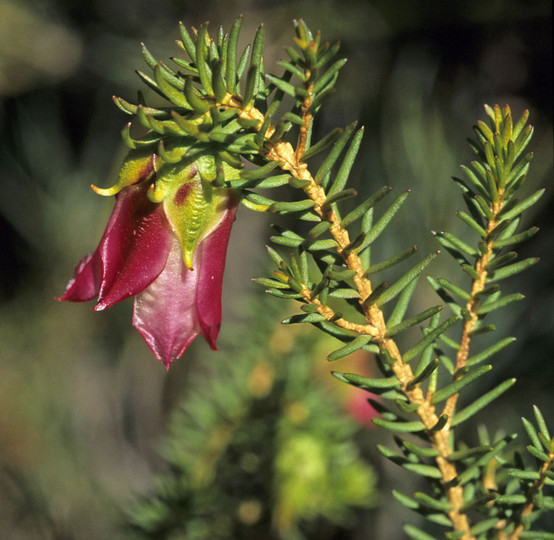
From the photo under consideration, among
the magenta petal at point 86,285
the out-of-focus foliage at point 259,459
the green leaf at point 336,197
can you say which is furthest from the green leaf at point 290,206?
the out-of-focus foliage at point 259,459

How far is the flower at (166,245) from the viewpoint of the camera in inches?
9.9

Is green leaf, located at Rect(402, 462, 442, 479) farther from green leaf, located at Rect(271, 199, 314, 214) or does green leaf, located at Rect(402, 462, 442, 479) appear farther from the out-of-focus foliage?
the out-of-focus foliage

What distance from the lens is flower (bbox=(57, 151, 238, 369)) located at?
252 mm

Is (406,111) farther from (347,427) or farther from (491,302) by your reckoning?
(491,302)

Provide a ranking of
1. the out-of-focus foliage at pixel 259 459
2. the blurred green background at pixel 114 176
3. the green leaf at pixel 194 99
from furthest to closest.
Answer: the blurred green background at pixel 114 176, the out-of-focus foliage at pixel 259 459, the green leaf at pixel 194 99

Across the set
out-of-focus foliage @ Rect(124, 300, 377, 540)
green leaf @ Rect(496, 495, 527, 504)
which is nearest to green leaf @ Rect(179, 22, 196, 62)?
green leaf @ Rect(496, 495, 527, 504)

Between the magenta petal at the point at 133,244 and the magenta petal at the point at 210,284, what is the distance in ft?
0.06

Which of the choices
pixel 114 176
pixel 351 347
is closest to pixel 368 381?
pixel 351 347

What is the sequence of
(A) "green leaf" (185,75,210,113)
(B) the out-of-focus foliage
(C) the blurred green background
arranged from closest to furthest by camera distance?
(A) "green leaf" (185,75,210,113) → (B) the out-of-focus foliage → (C) the blurred green background

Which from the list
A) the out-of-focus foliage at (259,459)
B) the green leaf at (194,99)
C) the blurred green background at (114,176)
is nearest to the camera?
the green leaf at (194,99)

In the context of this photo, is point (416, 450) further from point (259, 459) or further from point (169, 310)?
point (259, 459)

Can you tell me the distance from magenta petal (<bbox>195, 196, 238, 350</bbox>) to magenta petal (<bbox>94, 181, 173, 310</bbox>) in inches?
0.7

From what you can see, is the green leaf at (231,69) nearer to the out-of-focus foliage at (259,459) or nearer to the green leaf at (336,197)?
the green leaf at (336,197)

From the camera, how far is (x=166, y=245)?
269 mm
